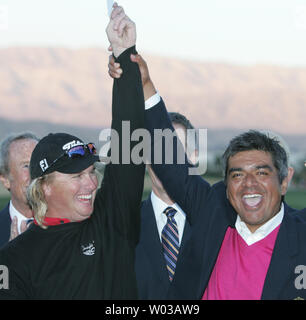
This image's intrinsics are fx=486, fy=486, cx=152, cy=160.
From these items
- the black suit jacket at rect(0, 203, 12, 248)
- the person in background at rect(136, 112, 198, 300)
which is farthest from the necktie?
the black suit jacket at rect(0, 203, 12, 248)

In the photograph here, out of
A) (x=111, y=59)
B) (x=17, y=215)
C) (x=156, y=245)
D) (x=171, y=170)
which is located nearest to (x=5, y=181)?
(x=17, y=215)

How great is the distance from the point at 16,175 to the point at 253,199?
215 centimetres

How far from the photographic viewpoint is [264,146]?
3.12 m

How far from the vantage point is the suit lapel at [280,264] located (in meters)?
2.83

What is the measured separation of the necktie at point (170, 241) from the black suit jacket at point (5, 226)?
4.30 feet

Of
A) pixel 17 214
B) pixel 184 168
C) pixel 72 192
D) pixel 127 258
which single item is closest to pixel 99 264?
pixel 127 258

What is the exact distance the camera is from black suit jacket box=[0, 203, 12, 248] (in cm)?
394

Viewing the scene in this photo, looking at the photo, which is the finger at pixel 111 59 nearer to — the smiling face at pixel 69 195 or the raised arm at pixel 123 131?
the raised arm at pixel 123 131

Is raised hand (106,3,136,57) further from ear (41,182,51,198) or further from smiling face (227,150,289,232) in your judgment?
smiling face (227,150,289,232)

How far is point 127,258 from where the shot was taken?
2.79 meters

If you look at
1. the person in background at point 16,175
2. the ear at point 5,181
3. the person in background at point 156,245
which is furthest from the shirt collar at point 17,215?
the person in background at point 156,245

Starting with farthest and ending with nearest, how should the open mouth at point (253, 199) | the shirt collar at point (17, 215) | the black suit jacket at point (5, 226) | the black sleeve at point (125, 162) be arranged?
the shirt collar at point (17, 215), the black suit jacket at point (5, 226), the open mouth at point (253, 199), the black sleeve at point (125, 162)

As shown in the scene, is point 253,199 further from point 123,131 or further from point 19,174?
point 19,174

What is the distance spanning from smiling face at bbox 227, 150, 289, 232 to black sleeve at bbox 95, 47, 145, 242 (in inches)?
26.3
